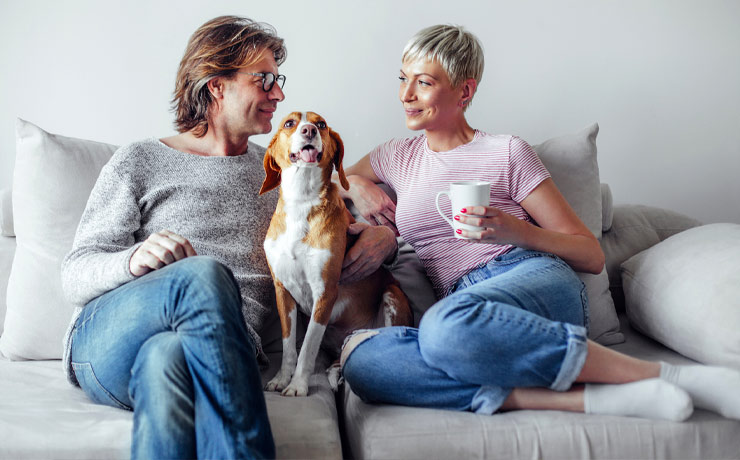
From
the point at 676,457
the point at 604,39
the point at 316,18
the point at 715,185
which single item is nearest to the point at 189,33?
the point at 316,18

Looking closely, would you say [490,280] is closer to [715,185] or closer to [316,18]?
[316,18]

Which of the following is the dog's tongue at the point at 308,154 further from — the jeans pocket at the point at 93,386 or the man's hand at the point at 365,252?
the jeans pocket at the point at 93,386

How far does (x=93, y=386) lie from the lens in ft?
4.25

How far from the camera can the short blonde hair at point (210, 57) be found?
1.66 metres

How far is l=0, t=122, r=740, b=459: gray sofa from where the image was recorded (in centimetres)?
121

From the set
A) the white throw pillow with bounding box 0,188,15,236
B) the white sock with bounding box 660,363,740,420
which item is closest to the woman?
the white sock with bounding box 660,363,740,420

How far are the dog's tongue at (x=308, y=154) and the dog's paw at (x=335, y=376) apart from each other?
0.56m

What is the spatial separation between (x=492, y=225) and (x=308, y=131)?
0.49m

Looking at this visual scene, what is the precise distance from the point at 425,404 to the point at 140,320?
2.06ft

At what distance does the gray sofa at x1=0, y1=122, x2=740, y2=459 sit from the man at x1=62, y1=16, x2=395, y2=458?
11cm

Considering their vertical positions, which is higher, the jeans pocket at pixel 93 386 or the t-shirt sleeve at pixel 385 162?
the t-shirt sleeve at pixel 385 162

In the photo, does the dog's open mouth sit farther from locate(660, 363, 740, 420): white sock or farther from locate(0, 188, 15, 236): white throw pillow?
locate(0, 188, 15, 236): white throw pillow

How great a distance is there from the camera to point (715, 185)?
7.81 ft

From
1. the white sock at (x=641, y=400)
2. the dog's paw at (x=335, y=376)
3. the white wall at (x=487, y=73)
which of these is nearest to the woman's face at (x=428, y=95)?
the white wall at (x=487, y=73)
